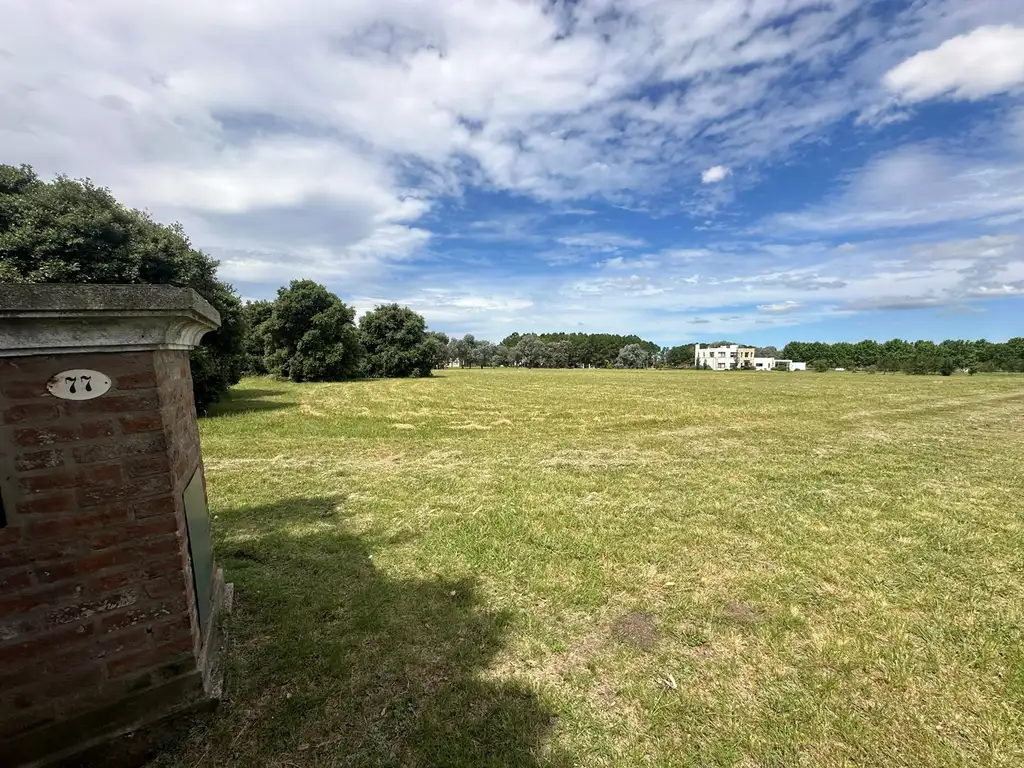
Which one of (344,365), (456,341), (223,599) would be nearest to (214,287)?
(223,599)

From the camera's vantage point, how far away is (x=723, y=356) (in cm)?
12262

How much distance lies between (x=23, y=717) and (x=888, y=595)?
591 cm

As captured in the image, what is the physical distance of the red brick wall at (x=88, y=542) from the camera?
1934mm

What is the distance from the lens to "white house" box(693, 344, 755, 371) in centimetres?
12294

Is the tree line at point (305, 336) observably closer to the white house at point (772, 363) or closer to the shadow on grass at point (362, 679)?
the shadow on grass at point (362, 679)

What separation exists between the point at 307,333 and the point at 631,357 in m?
93.1

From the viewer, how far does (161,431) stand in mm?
2217

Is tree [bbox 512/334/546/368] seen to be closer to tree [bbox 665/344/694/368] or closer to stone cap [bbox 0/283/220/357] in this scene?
tree [bbox 665/344/694/368]

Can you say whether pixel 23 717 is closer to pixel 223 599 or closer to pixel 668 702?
pixel 223 599

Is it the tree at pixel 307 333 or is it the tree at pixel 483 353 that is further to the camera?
the tree at pixel 483 353

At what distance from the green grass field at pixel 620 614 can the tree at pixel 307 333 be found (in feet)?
85.1

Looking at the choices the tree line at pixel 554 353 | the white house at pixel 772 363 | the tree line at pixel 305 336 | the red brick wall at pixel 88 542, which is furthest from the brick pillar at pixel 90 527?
the white house at pixel 772 363

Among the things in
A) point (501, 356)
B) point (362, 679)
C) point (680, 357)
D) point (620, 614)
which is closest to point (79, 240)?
point (362, 679)

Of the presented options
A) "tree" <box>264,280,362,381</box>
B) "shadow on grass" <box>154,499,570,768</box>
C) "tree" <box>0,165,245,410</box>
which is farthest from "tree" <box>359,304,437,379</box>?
"shadow on grass" <box>154,499,570,768</box>
